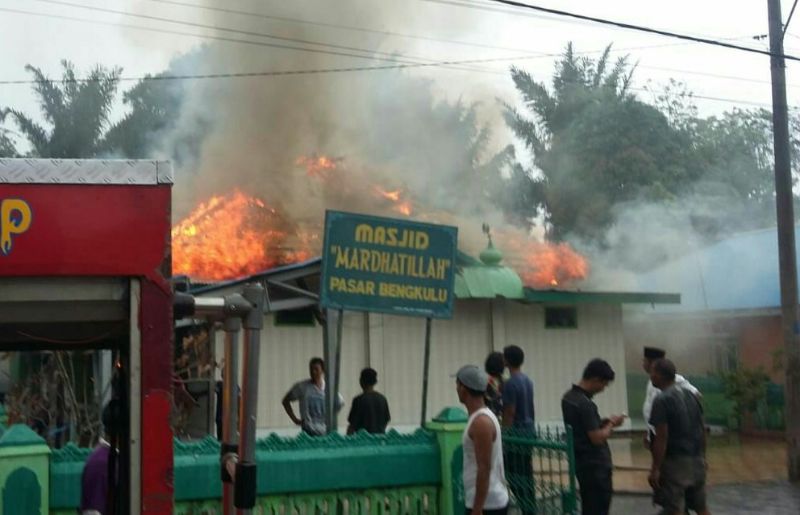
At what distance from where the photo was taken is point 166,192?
364 centimetres

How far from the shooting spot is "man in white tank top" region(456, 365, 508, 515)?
19.4 ft

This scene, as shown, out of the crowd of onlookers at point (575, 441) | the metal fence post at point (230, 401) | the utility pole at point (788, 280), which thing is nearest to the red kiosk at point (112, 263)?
the metal fence post at point (230, 401)

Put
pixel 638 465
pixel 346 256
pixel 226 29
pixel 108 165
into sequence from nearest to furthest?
pixel 108 165
pixel 346 256
pixel 638 465
pixel 226 29

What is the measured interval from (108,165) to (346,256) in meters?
5.32

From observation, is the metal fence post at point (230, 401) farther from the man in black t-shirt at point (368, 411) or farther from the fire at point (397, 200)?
the fire at point (397, 200)

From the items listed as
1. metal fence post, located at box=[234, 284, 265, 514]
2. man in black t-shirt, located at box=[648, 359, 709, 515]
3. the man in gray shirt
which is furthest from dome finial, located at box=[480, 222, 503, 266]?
metal fence post, located at box=[234, 284, 265, 514]

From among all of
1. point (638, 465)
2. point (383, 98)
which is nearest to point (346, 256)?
point (638, 465)

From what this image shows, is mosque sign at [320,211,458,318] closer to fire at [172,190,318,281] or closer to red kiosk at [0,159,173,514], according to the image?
red kiosk at [0,159,173,514]

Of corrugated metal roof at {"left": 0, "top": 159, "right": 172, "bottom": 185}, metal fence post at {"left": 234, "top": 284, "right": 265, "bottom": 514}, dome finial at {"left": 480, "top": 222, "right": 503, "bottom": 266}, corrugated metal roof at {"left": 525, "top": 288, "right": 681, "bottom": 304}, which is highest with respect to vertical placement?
dome finial at {"left": 480, "top": 222, "right": 503, "bottom": 266}

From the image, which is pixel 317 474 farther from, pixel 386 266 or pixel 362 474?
pixel 386 266

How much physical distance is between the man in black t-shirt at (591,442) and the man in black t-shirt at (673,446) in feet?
2.51

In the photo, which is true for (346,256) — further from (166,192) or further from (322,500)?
(166,192)

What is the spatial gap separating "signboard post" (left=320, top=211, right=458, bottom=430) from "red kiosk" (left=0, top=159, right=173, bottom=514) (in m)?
5.12

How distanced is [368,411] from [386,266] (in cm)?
163
